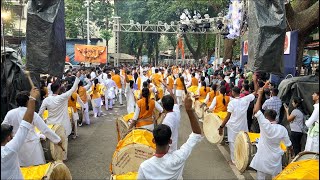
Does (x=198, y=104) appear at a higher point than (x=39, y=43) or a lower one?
lower

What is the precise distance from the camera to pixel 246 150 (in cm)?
614

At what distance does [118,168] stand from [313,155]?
2.78 m

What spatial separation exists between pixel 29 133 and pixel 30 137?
2.8 inches

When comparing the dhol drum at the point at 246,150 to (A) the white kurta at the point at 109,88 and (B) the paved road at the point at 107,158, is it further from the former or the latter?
(A) the white kurta at the point at 109,88

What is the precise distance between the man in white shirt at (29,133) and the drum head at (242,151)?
338 cm

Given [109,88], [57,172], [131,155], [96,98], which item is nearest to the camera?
[57,172]

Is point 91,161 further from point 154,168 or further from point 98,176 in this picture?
point 154,168

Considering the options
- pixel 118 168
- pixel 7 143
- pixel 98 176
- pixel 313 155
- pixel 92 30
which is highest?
pixel 92 30

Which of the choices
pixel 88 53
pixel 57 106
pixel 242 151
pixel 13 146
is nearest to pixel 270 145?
pixel 242 151

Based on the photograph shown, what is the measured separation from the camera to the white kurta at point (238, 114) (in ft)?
24.6

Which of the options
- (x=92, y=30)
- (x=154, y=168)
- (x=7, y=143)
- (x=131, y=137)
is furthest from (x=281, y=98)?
(x=92, y=30)

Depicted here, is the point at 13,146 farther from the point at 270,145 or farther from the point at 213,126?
the point at 213,126

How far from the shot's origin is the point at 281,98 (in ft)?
28.3

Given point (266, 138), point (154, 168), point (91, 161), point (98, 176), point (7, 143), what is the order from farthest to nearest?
1. point (91, 161)
2. point (98, 176)
3. point (266, 138)
4. point (7, 143)
5. point (154, 168)
